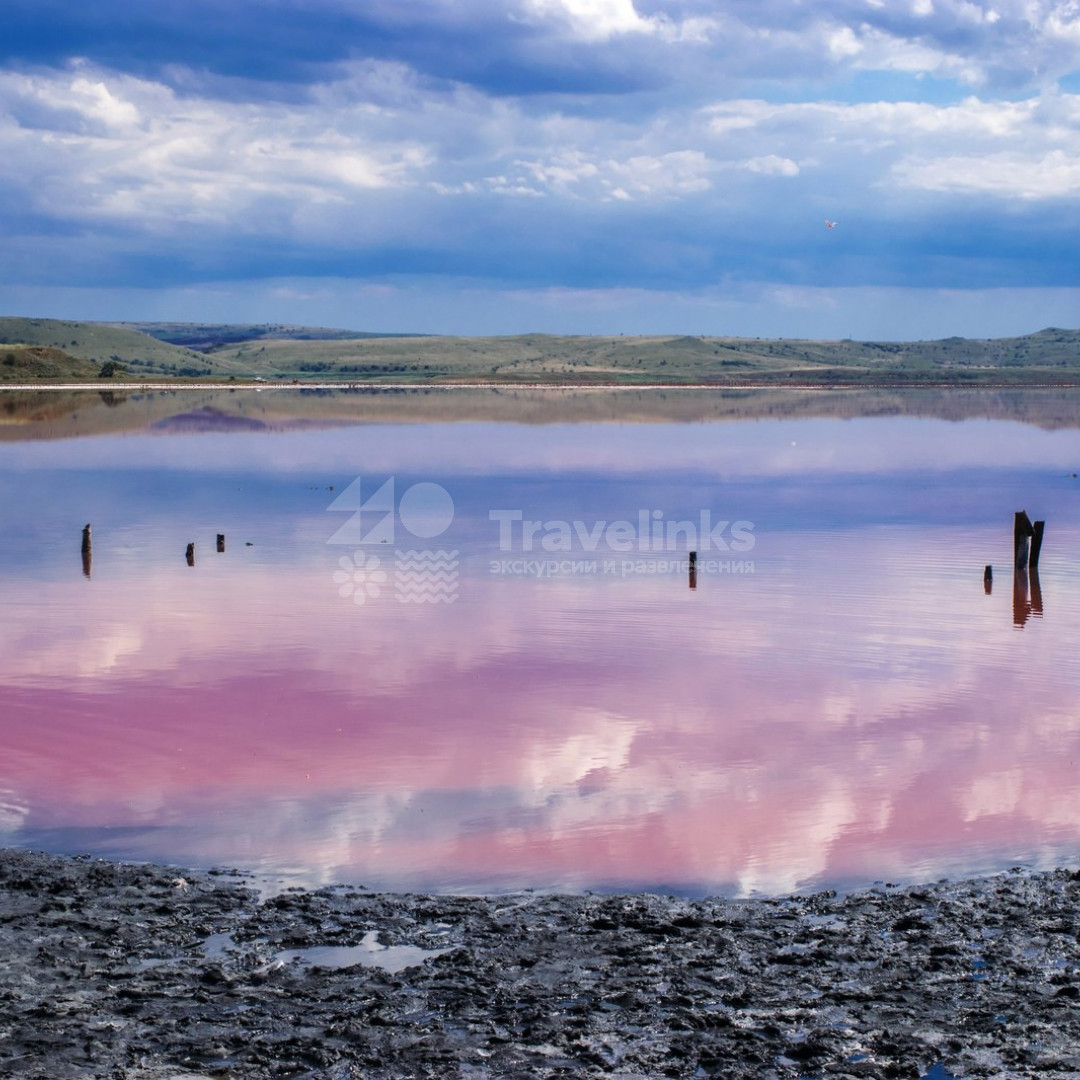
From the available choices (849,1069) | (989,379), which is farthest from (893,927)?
(989,379)

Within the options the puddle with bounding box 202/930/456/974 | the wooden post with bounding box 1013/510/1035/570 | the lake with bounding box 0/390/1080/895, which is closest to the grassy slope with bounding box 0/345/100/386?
the lake with bounding box 0/390/1080/895

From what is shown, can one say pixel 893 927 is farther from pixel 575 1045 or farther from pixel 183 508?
pixel 183 508

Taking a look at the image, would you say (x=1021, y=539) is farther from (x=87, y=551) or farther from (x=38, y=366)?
(x=38, y=366)

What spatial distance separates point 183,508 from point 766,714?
1017 inches

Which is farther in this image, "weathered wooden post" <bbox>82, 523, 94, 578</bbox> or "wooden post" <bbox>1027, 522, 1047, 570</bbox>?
"weathered wooden post" <bbox>82, 523, 94, 578</bbox>

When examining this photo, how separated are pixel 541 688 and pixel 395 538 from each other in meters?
15.5

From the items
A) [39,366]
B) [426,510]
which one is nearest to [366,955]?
[426,510]

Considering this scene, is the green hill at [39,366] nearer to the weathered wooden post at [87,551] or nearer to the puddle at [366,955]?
the weathered wooden post at [87,551]

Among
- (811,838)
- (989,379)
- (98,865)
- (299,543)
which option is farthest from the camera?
(989,379)

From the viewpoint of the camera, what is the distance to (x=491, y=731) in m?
15.2

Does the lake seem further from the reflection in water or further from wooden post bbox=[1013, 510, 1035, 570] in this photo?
wooden post bbox=[1013, 510, 1035, 570]

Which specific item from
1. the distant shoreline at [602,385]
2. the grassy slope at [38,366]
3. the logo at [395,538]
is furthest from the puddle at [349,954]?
the distant shoreline at [602,385]

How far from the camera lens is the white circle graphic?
3425cm

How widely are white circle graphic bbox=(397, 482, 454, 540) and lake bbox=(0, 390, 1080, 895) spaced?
0.24 m
